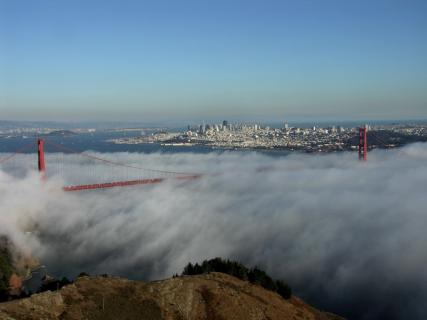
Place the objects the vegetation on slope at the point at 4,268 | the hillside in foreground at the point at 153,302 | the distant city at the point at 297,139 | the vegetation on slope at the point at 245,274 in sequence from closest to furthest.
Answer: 1. the hillside in foreground at the point at 153,302
2. the vegetation on slope at the point at 245,274
3. the vegetation on slope at the point at 4,268
4. the distant city at the point at 297,139

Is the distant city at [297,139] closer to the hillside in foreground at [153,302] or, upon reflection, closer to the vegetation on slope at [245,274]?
the vegetation on slope at [245,274]

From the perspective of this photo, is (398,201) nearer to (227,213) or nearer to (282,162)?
(227,213)

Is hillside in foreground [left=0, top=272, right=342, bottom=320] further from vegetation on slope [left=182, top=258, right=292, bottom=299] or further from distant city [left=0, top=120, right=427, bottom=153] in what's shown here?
distant city [left=0, top=120, right=427, bottom=153]

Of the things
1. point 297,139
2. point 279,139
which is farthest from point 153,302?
point 279,139

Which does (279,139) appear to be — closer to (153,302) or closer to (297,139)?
(297,139)

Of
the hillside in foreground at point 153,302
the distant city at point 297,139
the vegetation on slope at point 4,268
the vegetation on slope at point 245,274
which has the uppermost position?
the distant city at point 297,139

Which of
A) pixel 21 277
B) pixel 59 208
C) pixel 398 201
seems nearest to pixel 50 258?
pixel 21 277

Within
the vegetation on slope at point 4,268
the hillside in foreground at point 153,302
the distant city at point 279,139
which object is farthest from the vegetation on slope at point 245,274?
the distant city at point 279,139

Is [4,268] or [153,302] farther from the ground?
[153,302]

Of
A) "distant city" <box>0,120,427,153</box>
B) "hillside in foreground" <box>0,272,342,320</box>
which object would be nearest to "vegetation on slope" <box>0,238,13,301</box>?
"hillside in foreground" <box>0,272,342,320</box>
